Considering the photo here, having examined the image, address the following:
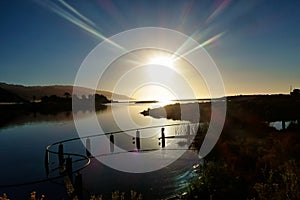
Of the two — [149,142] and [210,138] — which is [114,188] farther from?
[149,142]

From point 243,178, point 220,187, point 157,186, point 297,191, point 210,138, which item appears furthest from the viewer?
point 210,138

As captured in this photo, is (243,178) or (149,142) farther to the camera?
(149,142)

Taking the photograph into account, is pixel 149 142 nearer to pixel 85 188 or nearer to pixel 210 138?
pixel 210 138

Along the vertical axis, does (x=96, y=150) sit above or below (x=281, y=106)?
below

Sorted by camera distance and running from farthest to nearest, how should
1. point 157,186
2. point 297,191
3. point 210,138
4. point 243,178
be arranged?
point 210,138 < point 157,186 < point 243,178 < point 297,191

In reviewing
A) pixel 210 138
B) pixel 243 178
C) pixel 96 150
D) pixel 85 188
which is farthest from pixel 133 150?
pixel 243 178

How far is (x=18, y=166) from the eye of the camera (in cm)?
2822

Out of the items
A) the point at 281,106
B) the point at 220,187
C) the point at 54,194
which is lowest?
the point at 54,194

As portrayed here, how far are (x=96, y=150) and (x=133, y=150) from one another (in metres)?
4.74

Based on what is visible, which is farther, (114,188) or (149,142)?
(149,142)

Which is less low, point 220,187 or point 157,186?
point 220,187

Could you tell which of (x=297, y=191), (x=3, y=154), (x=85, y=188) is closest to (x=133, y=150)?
(x=85, y=188)

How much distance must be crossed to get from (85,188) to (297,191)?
13875 mm

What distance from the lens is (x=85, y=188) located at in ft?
61.1
